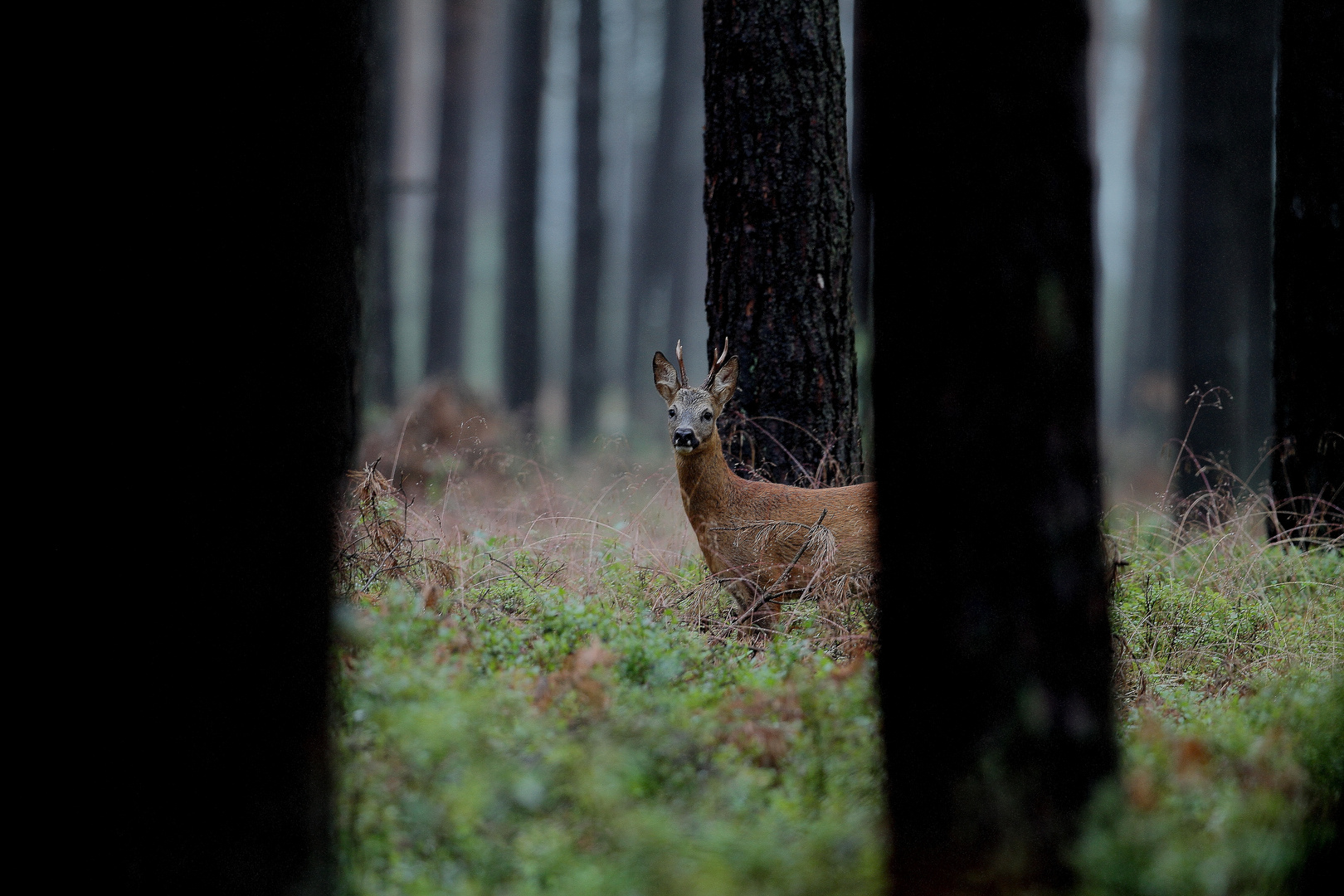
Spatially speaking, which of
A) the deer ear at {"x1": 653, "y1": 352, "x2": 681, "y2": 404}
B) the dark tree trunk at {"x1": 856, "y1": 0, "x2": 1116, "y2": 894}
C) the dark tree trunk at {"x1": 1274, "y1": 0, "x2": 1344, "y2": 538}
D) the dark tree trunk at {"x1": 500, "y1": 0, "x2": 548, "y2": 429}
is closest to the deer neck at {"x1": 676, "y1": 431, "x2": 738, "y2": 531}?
the deer ear at {"x1": 653, "y1": 352, "x2": 681, "y2": 404}

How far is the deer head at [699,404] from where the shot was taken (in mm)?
5582

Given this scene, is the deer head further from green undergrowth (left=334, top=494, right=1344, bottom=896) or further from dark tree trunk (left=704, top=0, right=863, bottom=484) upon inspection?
green undergrowth (left=334, top=494, right=1344, bottom=896)

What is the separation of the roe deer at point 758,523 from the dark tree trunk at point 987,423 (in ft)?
6.75

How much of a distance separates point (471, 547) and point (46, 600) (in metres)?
2.68

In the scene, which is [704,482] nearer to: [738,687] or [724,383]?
[724,383]

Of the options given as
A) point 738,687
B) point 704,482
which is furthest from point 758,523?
point 738,687

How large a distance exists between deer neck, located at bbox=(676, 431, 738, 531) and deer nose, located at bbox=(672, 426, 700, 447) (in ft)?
0.53

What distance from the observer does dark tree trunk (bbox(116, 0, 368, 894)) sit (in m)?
2.64

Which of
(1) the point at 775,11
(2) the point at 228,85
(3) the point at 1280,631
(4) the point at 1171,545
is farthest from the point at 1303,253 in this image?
(2) the point at 228,85

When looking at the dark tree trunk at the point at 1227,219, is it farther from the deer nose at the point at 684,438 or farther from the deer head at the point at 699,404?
the deer nose at the point at 684,438

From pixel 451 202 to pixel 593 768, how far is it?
2075 centimetres

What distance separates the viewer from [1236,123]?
12.9 m

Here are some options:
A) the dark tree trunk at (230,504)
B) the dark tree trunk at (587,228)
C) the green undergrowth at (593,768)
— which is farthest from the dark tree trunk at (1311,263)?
the dark tree trunk at (587,228)

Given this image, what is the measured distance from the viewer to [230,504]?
276cm
